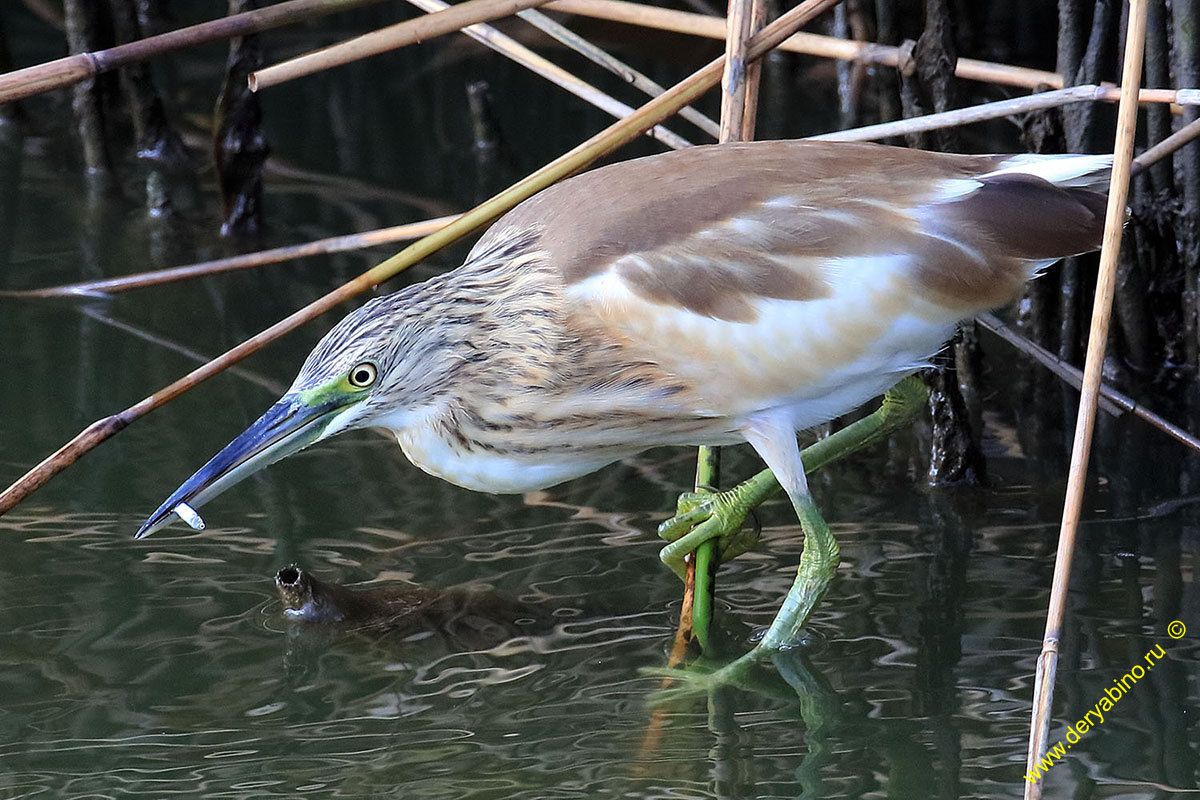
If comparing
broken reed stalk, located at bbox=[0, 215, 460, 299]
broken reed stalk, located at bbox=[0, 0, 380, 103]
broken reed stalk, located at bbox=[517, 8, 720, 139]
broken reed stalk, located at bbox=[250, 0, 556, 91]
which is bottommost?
broken reed stalk, located at bbox=[0, 215, 460, 299]

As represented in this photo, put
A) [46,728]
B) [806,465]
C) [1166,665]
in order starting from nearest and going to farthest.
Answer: [46,728] → [1166,665] → [806,465]

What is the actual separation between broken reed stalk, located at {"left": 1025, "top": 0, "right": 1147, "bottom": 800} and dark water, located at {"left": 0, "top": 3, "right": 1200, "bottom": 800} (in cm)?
53

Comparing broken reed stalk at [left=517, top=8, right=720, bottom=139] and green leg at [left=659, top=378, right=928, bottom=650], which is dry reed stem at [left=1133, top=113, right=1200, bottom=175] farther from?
broken reed stalk at [left=517, top=8, right=720, bottom=139]

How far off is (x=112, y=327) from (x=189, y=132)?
1.74 meters

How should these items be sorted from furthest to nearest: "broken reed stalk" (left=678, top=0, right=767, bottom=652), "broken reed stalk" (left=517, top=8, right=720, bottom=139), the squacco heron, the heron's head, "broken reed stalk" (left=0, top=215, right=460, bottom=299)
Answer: "broken reed stalk" (left=517, top=8, right=720, bottom=139)
"broken reed stalk" (left=0, top=215, right=460, bottom=299)
"broken reed stalk" (left=678, top=0, right=767, bottom=652)
the squacco heron
the heron's head

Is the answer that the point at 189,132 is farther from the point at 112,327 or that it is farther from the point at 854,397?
the point at 854,397

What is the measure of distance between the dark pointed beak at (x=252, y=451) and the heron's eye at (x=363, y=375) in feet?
0.20

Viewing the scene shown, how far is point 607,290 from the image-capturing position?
2.73m

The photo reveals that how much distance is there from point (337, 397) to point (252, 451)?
0.60ft

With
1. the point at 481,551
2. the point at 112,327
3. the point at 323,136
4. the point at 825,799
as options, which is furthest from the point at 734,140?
the point at 323,136

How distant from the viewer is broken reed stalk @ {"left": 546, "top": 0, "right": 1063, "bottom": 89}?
11.5ft

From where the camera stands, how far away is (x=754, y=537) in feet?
10.3

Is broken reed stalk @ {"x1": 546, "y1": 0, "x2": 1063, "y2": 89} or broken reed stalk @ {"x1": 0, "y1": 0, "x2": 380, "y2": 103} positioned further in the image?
broken reed stalk @ {"x1": 546, "y1": 0, "x2": 1063, "y2": 89}

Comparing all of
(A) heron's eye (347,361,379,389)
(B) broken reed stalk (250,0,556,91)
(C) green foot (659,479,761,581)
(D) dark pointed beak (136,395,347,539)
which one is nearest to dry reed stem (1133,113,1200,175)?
(C) green foot (659,479,761,581)
